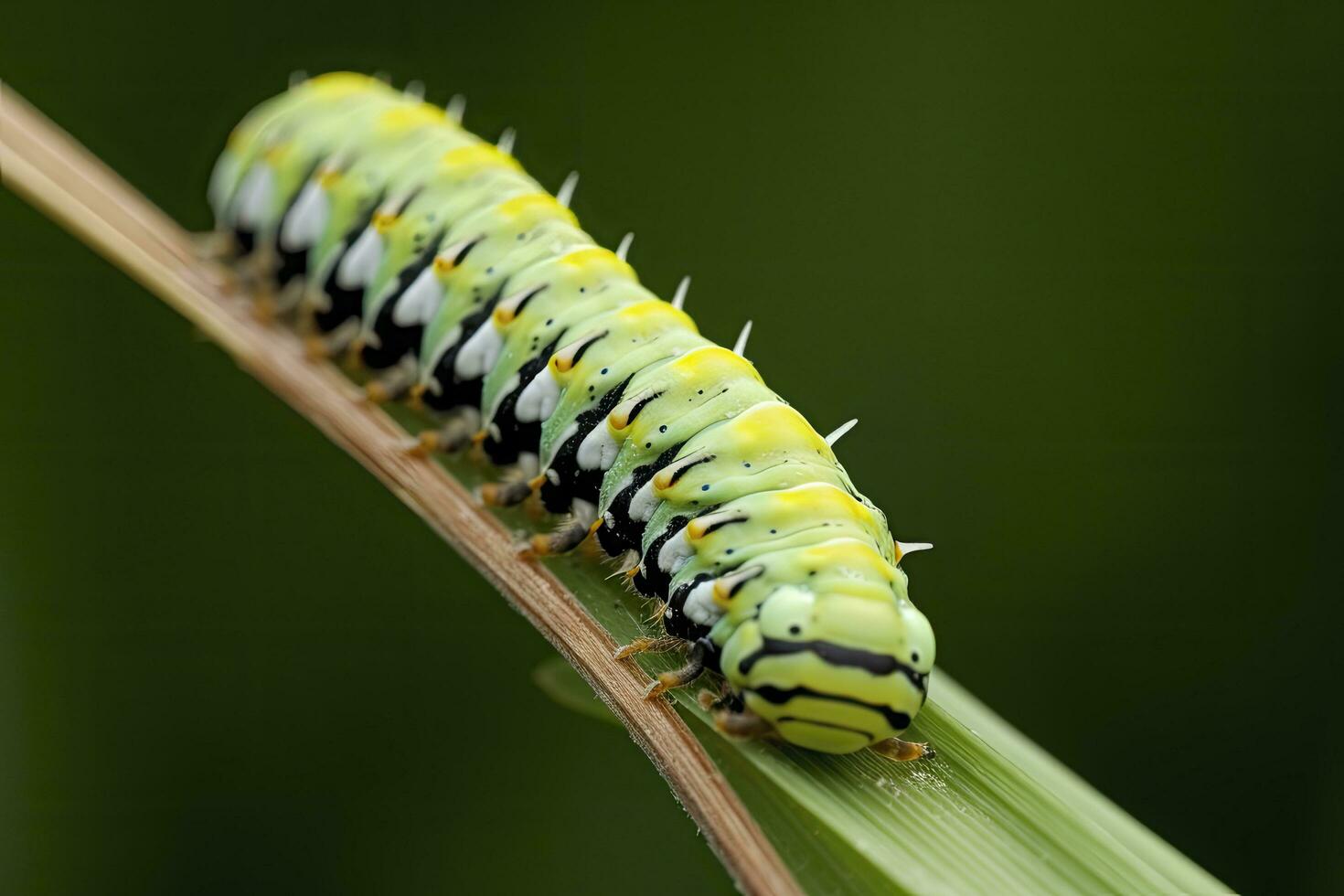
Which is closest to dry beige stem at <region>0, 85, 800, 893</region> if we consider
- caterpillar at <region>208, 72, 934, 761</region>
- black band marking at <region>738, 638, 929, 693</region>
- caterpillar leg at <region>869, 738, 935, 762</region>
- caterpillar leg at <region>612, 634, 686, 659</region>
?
caterpillar leg at <region>612, 634, 686, 659</region>

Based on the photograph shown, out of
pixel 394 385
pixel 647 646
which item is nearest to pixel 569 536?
pixel 647 646

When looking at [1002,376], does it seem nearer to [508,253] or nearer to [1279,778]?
[1279,778]

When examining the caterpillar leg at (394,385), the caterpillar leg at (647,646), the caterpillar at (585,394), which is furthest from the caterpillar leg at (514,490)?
the caterpillar leg at (647,646)

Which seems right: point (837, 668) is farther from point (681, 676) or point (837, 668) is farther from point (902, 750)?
point (681, 676)

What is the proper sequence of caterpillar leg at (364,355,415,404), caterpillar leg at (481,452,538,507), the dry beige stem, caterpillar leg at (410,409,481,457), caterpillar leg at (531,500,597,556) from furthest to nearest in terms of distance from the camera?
caterpillar leg at (364,355,415,404) → caterpillar leg at (410,409,481,457) → caterpillar leg at (481,452,538,507) → caterpillar leg at (531,500,597,556) → the dry beige stem

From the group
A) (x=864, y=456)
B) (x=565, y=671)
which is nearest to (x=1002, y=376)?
(x=864, y=456)

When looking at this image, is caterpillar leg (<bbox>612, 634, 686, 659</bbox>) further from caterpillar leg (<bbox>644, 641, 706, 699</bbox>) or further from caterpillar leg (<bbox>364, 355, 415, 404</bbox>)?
caterpillar leg (<bbox>364, 355, 415, 404</bbox>)

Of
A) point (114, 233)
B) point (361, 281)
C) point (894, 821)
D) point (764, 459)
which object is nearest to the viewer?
point (894, 821)

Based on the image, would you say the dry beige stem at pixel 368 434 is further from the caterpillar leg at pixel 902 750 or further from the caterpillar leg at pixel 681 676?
the caterpillar leg at pixel 902 750
